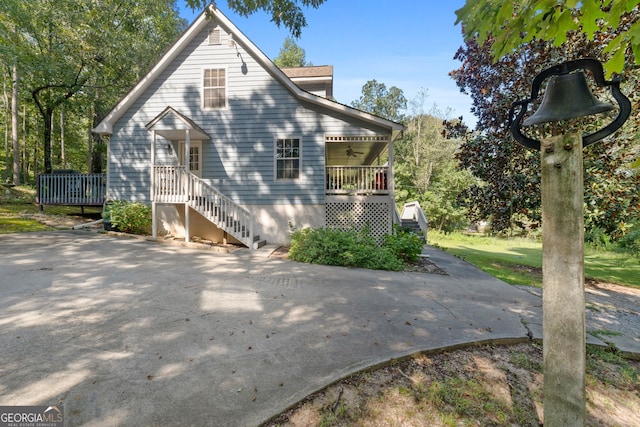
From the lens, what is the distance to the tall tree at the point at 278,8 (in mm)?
4570

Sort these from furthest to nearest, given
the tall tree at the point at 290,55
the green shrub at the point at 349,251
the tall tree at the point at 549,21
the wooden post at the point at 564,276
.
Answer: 1. the tall tree at the point at 290,55
2. the green shrub at the point at 349,251
3. the tall tree at the point at 549,21
4. the wooden post at the point at 564,276

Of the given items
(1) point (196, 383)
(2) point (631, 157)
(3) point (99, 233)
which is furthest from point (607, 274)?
(3) point (99, 233)

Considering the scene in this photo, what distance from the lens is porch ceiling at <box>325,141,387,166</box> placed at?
12.9 metres

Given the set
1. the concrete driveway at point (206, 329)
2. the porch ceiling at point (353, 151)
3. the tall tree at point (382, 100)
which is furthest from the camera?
the tall tree at point (382, 100)

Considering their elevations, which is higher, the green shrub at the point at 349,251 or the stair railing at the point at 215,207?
the stair railing at the point at 215,207

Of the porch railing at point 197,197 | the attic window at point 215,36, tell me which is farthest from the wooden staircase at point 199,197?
the attic window at point 215,36

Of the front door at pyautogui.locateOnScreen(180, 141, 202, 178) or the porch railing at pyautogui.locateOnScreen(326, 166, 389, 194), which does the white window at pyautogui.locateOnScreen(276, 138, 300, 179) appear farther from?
the front door at pyautogui.locateOnScreen(180, 141, 202, 178)

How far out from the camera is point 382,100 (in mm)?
34500

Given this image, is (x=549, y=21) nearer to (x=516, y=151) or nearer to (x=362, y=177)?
(x=516, y=151)

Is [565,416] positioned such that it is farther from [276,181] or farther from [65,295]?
[276,181]

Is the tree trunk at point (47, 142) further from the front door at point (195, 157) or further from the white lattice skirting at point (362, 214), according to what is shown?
the white lattice skirting at point (362, 214)

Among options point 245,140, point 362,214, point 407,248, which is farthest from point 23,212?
point 407,248

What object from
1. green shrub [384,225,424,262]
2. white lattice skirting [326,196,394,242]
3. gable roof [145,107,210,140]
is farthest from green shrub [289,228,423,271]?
gable roof [145,107,210,140]

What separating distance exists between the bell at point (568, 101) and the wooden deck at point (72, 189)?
48.7 ft
